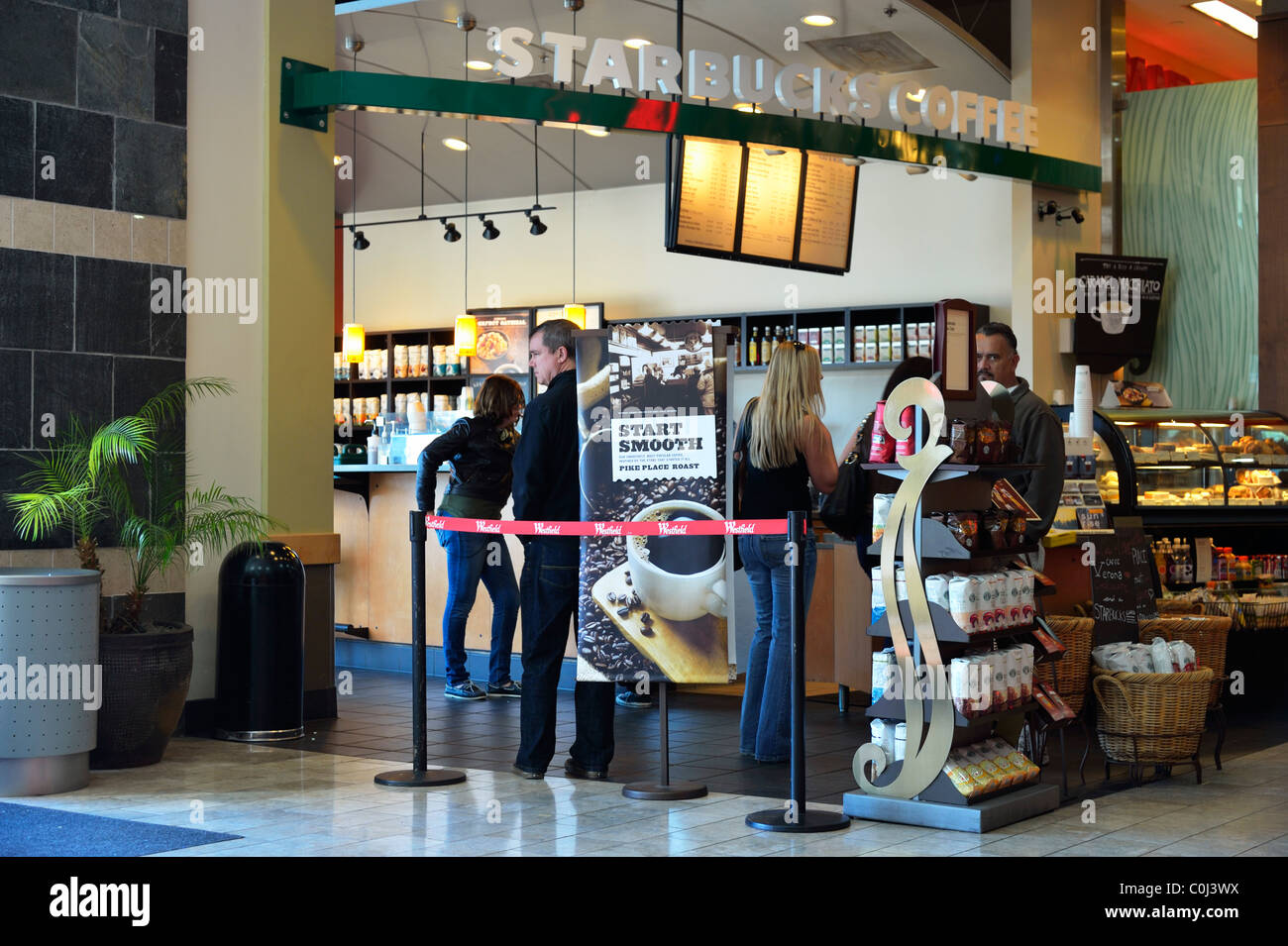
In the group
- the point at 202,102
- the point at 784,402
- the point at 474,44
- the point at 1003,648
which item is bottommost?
the point at 1003,648

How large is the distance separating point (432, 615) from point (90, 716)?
3306 millimetres

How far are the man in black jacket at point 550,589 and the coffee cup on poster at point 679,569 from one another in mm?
362

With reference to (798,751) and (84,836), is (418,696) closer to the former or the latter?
(84,836)

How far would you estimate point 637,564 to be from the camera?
4.96 metres

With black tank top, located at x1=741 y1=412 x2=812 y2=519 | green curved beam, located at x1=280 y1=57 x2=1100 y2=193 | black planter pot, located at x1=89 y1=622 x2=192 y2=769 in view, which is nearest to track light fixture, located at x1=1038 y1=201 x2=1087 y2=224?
green curved beam, located at x1=280 y1=57 x2=1100 y2=193

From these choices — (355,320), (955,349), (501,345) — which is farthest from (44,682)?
(355,320)

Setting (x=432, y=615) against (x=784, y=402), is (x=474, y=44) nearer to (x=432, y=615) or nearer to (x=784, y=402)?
(x=432, y=615)

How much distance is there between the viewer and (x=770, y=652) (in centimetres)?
569

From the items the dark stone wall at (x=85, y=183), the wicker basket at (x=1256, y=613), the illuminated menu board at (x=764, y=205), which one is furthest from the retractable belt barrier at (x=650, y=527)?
the wicker basket at (x=1256, y=613)

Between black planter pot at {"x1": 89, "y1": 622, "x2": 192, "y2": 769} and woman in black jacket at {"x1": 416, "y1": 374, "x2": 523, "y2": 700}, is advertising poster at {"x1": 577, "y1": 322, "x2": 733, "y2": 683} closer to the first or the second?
black planter pot at {"x1": 89, "y1": 622, "x2": 192, "y2": 769}

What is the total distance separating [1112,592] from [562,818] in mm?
2549

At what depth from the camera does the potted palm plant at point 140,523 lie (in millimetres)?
5535

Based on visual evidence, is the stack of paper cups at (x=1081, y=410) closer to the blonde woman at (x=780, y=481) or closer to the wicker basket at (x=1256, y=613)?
the wicker basket at (x=1256, y=613)

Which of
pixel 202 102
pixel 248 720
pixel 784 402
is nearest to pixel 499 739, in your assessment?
pixel 248 720
